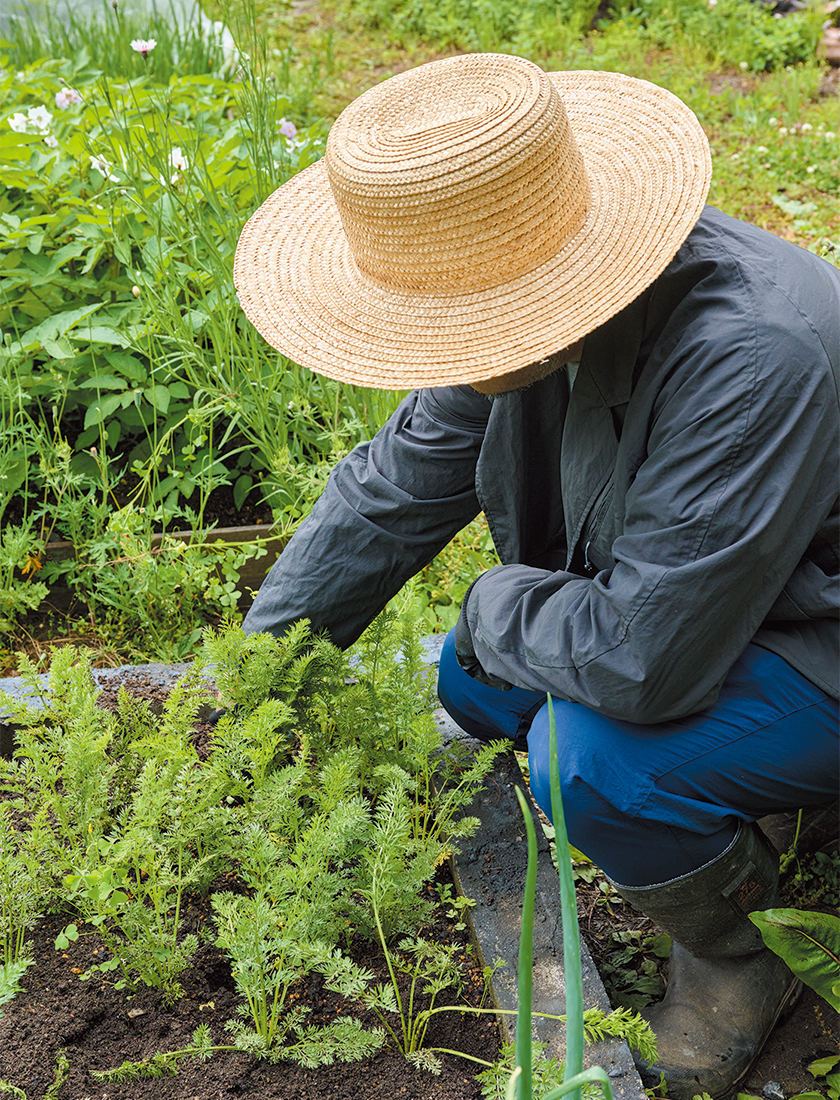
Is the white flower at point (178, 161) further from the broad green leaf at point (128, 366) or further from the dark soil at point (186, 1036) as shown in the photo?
the dark soil at point (186, 1036)

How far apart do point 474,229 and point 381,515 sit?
686 millimetres

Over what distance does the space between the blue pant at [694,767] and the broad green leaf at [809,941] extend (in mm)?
Answer: 133

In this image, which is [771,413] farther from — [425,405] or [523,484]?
[425,405]

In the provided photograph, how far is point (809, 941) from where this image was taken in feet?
5.02

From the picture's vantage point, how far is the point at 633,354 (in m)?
1.51

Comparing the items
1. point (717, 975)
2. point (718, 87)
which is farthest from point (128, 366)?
point (718, 87)

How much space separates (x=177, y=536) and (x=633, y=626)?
1.63m

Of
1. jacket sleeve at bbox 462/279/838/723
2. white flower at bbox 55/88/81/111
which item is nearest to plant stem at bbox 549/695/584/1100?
jacket sleeve at bbox 462/279/838/723

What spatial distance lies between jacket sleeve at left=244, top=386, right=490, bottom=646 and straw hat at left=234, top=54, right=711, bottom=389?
0.44 m

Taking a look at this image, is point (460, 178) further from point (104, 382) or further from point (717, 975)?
point (104, 382)

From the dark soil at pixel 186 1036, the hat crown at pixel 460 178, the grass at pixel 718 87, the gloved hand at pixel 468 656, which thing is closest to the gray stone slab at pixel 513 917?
the dark soil at pixel 186 1036

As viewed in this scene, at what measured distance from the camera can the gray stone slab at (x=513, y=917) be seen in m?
1.45

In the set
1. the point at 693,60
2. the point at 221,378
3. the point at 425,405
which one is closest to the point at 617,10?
the point at 693,60

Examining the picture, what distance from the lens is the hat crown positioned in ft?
4.21
